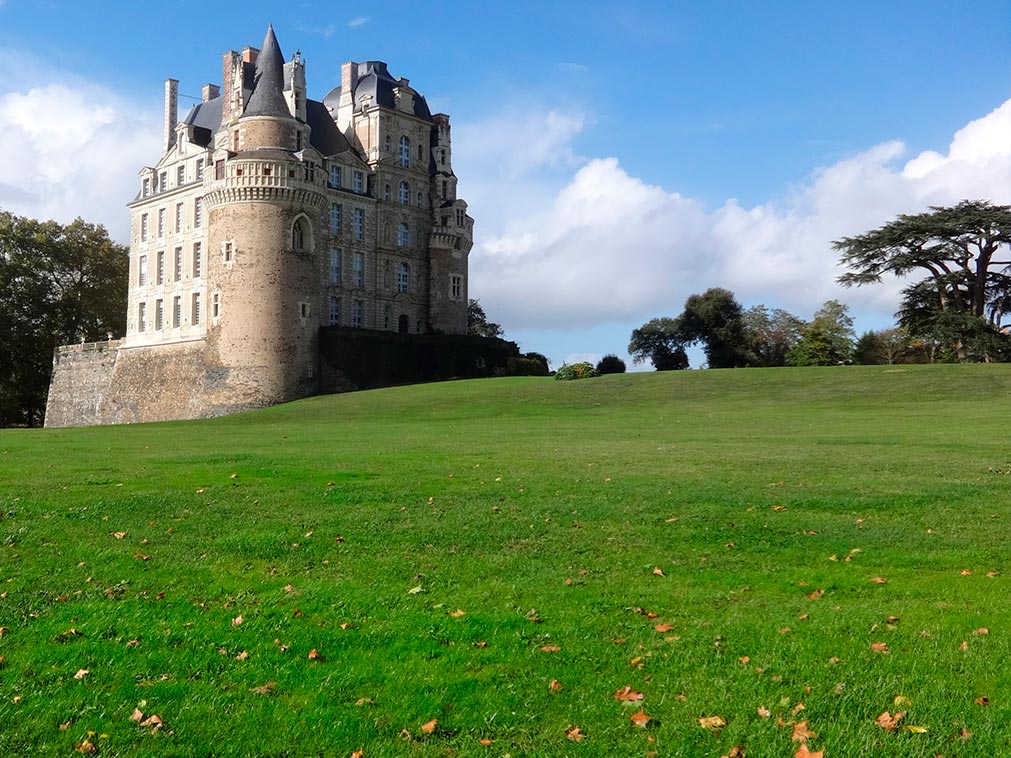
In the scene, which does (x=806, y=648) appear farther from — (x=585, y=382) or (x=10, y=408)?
(x=10, y=408)

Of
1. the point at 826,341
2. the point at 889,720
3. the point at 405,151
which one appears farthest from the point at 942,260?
the point at 889,720

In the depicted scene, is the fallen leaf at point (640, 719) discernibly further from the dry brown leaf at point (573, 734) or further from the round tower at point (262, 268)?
the round tower at point (262, 268)

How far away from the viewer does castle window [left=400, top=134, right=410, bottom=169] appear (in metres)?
68.6

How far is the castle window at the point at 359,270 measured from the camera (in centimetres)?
6569

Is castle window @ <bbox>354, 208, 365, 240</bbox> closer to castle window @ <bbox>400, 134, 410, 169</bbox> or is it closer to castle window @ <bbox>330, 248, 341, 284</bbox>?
castle window @ <bbox>330, 248, 341, 284</bbox>

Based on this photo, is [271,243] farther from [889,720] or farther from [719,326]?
[889,720]

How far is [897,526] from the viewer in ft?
40.0

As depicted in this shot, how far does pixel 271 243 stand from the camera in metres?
53.3

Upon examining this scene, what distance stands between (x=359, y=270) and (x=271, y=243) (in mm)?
12942

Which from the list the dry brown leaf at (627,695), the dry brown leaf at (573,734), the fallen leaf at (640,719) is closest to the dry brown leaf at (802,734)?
the fallen leaf at (640,719)

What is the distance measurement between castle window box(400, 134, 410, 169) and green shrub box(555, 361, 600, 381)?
25.1m

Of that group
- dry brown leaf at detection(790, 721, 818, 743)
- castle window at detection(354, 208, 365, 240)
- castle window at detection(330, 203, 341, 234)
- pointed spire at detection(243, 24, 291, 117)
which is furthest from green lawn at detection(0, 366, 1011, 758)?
castle window at detection(354, 208, 365, 240)

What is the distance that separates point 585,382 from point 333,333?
17.8 m

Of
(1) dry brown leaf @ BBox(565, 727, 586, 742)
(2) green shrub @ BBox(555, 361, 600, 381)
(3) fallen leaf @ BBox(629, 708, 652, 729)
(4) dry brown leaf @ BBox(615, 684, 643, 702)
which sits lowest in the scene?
(1) dry brown leaf @ BBox(565, 727, 586, 742)
